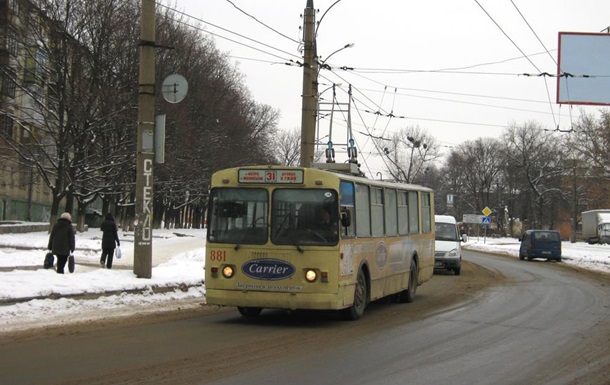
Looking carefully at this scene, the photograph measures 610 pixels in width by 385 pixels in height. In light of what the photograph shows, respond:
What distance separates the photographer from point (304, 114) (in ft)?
73.8

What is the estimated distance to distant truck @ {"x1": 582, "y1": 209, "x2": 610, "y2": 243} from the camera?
66.1 meters

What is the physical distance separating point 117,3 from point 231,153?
19.7 metres

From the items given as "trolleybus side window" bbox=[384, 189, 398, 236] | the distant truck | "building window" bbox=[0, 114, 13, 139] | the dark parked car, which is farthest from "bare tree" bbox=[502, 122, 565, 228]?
"trolleybus side window" bbox=[384, 189, 398, 236]

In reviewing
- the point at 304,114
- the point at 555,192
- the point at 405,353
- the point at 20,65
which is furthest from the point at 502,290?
the point at 555,192

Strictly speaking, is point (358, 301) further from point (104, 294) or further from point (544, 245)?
point (544, 245)

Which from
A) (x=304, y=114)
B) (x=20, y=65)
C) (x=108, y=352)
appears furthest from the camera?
(x=20, y=65)

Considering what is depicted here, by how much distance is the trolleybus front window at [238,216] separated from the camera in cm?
1228

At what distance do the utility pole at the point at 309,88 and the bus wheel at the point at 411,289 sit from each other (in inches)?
223

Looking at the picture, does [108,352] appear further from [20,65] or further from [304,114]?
[20,65]

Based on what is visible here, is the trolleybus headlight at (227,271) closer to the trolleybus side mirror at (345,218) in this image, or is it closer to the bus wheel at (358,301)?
the trolleybus side mirror at (345,218)

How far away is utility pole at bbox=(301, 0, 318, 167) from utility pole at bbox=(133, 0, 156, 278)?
6.14m

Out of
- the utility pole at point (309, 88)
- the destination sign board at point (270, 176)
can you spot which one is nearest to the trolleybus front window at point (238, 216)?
the destination sign board at point (270, 176)

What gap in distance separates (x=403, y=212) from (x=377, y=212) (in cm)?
197

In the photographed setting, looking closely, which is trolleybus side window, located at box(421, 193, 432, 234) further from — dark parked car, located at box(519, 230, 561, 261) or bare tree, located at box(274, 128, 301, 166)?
bare tree, located at box(274, 128, 301, 166)
